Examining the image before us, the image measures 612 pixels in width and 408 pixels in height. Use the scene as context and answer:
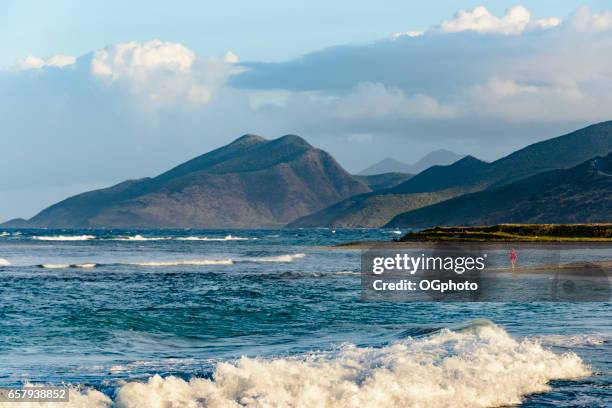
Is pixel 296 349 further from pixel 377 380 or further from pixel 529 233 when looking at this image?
pixel 529 233

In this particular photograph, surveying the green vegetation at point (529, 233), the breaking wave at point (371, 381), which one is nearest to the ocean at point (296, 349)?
the breaking wave at point (371, 381)

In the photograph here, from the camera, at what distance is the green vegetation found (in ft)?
310

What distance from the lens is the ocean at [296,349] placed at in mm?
15883

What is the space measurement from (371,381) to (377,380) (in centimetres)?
13

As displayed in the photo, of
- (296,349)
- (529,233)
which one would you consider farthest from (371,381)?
(529,233)

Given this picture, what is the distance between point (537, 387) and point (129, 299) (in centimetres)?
2218

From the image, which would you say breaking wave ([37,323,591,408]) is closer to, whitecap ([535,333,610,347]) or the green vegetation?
whitecap ([535,333,610,347])

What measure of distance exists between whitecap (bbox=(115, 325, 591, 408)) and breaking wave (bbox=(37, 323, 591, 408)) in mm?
18

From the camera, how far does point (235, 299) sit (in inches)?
1414

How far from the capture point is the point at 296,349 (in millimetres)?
21891

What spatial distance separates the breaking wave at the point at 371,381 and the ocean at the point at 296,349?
0.03 m

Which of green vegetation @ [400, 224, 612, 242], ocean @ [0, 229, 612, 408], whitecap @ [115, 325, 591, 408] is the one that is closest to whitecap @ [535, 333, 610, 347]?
ocean @ [0, 229, 612, 408]

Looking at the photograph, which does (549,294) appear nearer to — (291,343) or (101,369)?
(291,343)

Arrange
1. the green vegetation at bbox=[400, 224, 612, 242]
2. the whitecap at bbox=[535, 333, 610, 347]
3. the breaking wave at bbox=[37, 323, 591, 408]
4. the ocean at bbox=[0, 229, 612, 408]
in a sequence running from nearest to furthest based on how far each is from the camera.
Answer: the breaking wave at bbox=[37, 323, 591, 408] → the ocean at bbox=[0, 229, 612, 408] → the whitecap at bbox=[535, 333, 610, 347] → the green vegetation at bbox=[400, 224, 612, 242]
